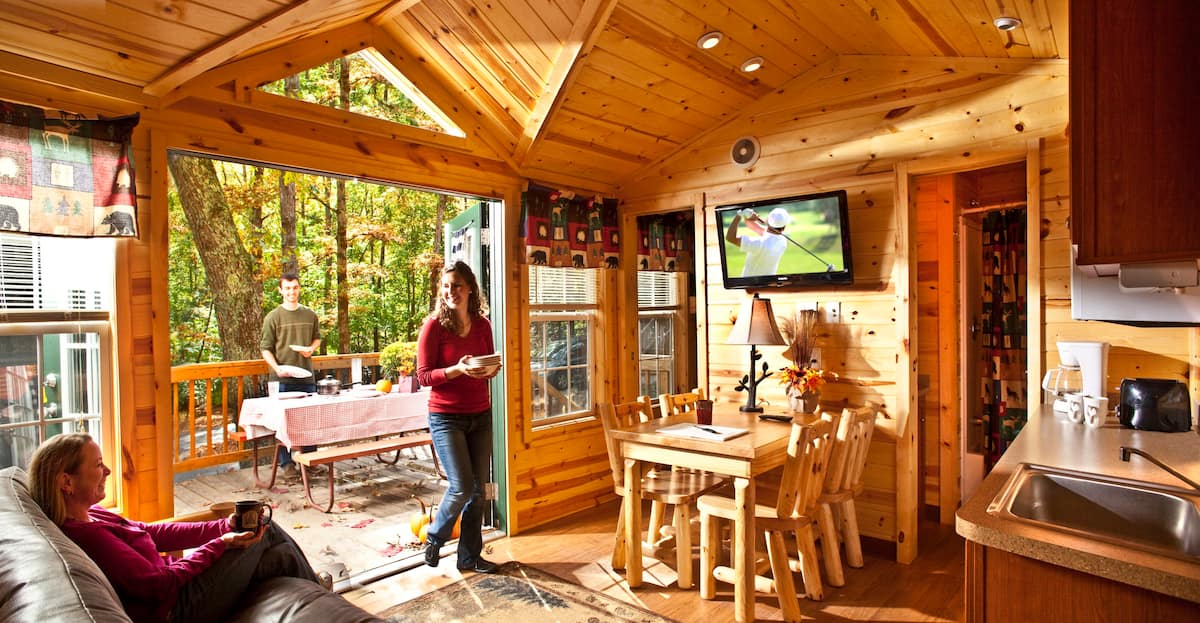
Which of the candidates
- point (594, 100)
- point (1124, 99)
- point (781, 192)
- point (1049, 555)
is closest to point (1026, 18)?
point (781, 192)

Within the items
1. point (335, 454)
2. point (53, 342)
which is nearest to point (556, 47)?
point (53, 342)

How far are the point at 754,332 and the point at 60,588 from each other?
10.1 ft

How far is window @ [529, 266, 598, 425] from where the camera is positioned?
13.8ft

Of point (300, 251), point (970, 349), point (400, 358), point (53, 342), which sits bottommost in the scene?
point (400, 358)

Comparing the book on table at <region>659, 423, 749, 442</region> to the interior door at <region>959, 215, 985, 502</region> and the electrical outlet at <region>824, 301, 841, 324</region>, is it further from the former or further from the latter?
the interior door at <region>959, 215, 985, 502</region>

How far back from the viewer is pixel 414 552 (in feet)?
11.9

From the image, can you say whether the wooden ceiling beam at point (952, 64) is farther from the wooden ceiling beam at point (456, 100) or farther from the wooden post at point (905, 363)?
the wooden ceiling beam at point (456, 100)

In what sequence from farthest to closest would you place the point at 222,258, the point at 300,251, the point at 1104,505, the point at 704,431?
the point at 300,251 → the point at 222,258 → the point at 704,431 → the point at 1104,505

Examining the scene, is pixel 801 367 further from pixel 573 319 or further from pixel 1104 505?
pixel 1104 505

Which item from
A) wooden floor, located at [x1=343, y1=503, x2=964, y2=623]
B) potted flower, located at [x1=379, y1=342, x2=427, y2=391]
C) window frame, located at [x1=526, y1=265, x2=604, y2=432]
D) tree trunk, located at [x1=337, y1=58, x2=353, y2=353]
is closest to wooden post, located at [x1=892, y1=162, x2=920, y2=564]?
wooden floor, located at [x1=343, y1=503, x2=964, y2=623]

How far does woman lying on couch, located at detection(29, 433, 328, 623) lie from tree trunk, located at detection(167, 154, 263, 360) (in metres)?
→ 5.51

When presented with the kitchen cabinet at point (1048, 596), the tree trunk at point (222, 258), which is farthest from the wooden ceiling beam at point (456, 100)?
the tree trunk at point (222, 258)

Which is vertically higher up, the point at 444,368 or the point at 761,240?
the point at 761,240

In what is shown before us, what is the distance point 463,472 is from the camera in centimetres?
321
